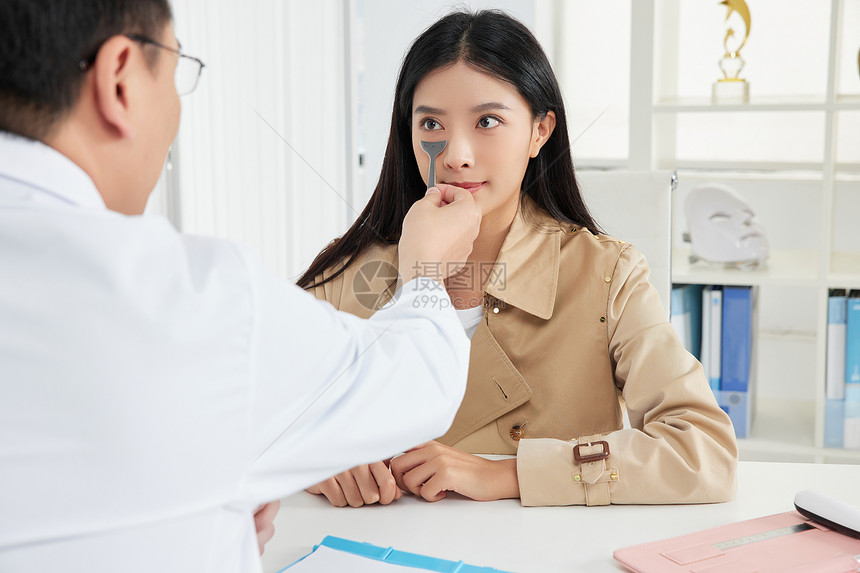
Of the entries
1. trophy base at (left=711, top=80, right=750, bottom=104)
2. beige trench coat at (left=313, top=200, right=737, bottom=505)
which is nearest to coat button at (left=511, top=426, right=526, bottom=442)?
beige trench coat at (left=313, top=200, right=737, bottom=505)

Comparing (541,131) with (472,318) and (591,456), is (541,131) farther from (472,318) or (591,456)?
(591,456)

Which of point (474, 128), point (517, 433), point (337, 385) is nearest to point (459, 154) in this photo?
point (474, 128)

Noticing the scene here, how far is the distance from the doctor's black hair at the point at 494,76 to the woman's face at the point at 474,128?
0.08 feet

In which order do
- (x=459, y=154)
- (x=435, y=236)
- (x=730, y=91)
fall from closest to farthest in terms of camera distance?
(x=435, y=236), (x=459, y=154), (x=730, y=91)

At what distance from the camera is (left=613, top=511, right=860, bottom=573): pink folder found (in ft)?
2.70

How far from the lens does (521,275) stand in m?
1.38

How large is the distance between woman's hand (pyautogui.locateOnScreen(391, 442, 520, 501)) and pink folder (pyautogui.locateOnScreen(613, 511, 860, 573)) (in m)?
0.21

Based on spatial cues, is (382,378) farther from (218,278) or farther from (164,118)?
(164,118)

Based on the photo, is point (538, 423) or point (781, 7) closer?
point (538, 423)

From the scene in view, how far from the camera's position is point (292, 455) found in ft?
2.04

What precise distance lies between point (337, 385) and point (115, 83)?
0.30 metres

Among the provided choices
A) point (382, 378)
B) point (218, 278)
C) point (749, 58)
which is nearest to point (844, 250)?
point (749, 58)

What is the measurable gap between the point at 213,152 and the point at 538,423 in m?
1.43

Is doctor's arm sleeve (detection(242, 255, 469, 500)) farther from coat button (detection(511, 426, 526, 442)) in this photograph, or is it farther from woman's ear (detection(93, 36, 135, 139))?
coat button (detection(511, 426, 526, 442))
